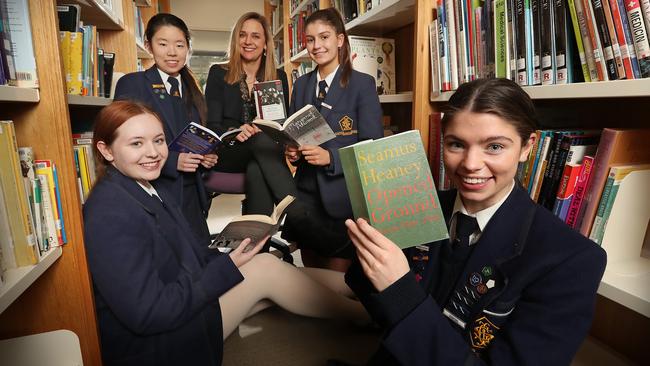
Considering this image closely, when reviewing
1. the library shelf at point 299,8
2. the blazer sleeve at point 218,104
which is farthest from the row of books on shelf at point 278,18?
the blazer sleeve at point 218,104

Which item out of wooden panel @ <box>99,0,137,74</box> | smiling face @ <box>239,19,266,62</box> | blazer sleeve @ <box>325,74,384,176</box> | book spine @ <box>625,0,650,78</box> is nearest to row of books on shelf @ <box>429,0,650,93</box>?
book spine @ <box>625,0,650,78</box>

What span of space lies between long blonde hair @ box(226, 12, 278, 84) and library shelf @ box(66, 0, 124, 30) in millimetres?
577

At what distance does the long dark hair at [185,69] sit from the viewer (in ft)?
5.34

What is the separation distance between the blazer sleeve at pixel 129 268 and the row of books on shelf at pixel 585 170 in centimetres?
97

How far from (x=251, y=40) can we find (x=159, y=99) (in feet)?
1.91

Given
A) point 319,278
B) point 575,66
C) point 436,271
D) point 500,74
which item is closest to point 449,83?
point 500,74

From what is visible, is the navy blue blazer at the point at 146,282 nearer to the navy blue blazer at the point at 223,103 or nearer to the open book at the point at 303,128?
the open book at the point at 303,128

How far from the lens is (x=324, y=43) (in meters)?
1.61

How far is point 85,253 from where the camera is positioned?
3.10ft

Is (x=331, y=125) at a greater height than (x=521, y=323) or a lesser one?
greater

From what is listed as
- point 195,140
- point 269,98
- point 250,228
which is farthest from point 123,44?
point 250,228

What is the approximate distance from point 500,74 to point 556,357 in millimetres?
719

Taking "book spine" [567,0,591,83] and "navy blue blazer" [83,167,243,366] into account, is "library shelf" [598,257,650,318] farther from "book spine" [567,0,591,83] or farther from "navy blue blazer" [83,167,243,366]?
"navy blue blazer" [83,167,243,366]

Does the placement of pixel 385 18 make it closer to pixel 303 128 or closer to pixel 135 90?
pixel 303 128
